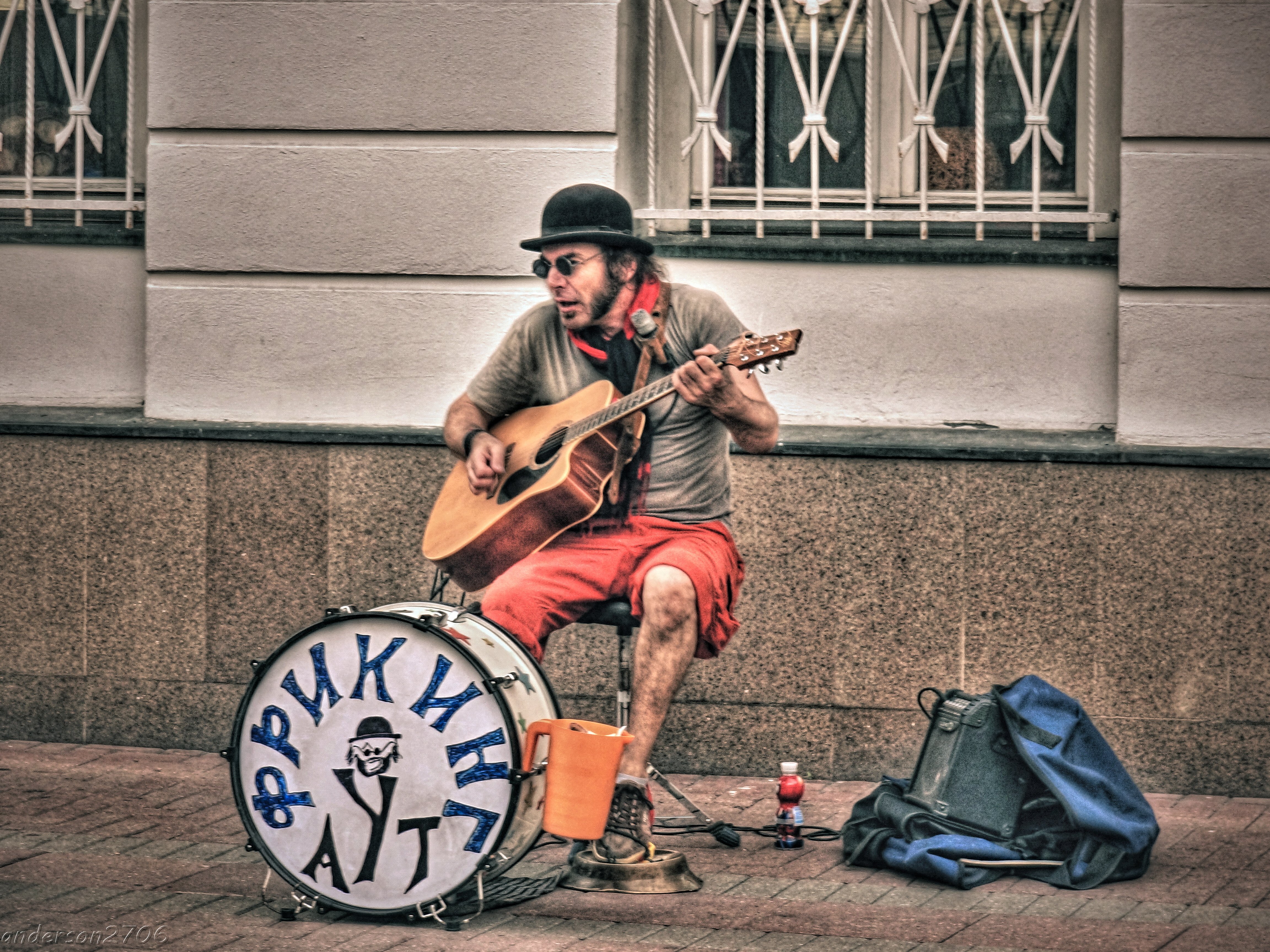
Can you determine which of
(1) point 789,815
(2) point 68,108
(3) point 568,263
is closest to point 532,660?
(1) point 789,815

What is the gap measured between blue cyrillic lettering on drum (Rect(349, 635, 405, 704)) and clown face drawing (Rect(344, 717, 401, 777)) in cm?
6

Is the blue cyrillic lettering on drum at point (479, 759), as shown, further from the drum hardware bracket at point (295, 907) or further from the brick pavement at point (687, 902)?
the drum hardware bracket at point (295, 907)

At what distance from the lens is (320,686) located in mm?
4133

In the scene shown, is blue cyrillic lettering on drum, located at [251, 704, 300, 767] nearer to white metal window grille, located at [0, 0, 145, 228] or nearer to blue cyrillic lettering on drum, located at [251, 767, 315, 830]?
blue cyrillic lettering on drum, located at [251, 767, 315, 830]

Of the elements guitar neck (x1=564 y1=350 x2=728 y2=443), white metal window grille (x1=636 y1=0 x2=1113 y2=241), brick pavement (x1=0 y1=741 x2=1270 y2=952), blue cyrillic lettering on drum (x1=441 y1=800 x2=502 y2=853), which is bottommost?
brick pavement (x1=0 y1=741 x2=1270 y2=952)

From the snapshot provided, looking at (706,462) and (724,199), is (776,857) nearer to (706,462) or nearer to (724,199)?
(706,462)

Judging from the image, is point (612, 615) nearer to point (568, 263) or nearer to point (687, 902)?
point (687, 902)

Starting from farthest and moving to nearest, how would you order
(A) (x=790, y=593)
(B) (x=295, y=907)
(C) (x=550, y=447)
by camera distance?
1. (A) (x=790, y=593)
2. (C) (x=550, y=447)
3. (B) (x=295, y=907)

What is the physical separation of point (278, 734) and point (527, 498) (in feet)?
3.19

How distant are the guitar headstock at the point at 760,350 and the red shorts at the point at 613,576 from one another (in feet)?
1.89

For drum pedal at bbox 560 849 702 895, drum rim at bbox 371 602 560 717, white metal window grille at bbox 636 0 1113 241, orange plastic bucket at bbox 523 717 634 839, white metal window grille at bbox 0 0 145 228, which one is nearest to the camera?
orange plastic bucket at bbox 523 717 634 839

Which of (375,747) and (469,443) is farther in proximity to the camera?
(469,443)

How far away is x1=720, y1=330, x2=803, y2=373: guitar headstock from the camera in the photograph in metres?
4.38

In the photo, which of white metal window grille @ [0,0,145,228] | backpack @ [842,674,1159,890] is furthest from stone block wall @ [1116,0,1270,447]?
white metal window grille @ [0,0,145,228]
